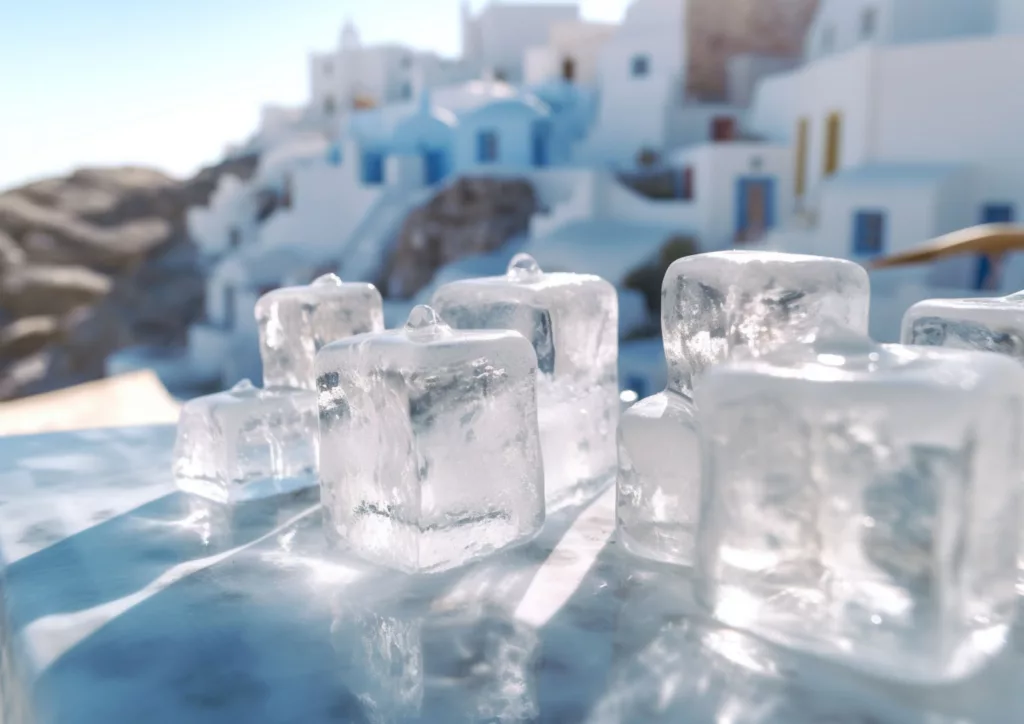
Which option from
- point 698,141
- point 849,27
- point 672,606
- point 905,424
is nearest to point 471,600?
point 672,606

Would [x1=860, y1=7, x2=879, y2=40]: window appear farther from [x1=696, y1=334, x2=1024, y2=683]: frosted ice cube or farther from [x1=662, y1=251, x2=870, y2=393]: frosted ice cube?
[x1=696, y1=334, x2=1024, y2=683]: frosted ice cube

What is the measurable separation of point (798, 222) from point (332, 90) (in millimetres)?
21651

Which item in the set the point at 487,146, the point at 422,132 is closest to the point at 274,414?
the point at 487,146

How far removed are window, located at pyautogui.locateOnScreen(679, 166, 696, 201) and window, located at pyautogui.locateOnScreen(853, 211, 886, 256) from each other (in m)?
4.37

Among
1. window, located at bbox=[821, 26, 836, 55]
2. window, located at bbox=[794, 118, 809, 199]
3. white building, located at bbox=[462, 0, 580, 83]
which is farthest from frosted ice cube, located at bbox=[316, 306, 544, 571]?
white building, located at bbox=[462, 0, 580, 83]

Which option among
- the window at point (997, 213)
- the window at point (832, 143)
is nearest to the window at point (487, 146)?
the window at point (832, 143)

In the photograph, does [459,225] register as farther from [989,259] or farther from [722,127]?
[989,259]

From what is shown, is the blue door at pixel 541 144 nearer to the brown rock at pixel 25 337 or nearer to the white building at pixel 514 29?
the white building at pixel 514 29

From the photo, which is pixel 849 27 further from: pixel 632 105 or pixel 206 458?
pixel 206 458

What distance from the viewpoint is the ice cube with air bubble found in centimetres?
151

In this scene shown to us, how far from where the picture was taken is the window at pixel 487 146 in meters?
18.5

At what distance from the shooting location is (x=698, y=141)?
17781 millimetres

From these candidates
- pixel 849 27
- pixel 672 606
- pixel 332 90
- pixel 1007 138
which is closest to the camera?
pixel 672 606

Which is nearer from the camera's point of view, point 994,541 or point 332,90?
point 994,541
